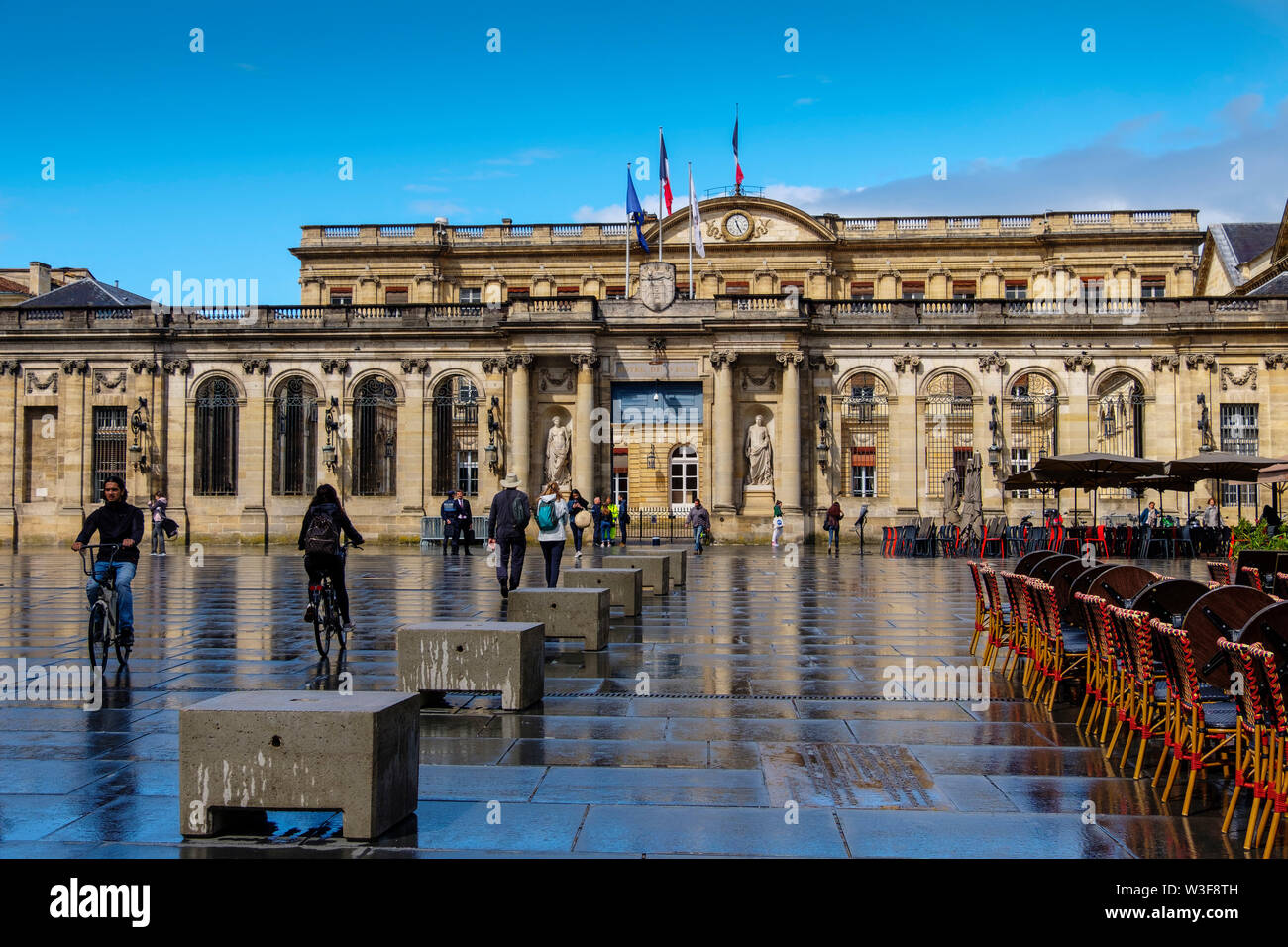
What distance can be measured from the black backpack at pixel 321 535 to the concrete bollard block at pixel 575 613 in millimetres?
2177

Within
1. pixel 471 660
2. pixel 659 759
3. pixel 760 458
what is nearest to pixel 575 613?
pixel 471 660

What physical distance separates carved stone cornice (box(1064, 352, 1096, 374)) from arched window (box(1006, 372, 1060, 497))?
787 millimetres

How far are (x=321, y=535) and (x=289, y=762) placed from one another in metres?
6.46

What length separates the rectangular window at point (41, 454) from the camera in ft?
130

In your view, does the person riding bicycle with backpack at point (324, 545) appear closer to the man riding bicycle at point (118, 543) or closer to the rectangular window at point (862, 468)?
the man riding bicycle at point (118, 543)

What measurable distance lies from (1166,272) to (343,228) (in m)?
37.9

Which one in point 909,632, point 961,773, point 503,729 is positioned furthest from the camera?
point 909,632

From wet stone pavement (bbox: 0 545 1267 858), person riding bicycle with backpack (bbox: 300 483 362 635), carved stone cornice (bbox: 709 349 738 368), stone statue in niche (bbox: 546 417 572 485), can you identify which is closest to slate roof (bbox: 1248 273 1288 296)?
carved stone cornice (bbox: 709 349 738 368)

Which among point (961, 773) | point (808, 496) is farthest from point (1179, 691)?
point (808, 496)

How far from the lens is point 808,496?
38.4 m

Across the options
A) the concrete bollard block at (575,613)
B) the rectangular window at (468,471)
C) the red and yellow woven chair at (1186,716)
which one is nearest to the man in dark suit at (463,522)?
the rectangular window at (468,471)

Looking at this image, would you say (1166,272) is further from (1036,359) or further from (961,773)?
(961,773)

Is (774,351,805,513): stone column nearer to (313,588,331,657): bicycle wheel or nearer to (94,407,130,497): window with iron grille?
(94,407,130,497): window with iron grille

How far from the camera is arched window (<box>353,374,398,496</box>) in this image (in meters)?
39.2
